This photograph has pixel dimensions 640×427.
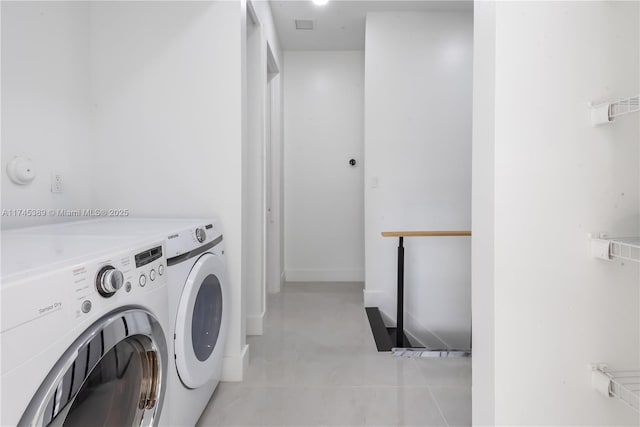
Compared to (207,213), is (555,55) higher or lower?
higher

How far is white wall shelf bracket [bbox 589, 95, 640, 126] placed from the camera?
0.92 metres

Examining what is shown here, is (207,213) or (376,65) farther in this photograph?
(376,65)

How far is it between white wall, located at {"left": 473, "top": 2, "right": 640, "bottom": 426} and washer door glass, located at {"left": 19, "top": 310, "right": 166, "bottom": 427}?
3.23 ft

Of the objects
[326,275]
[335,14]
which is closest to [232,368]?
[326,275]

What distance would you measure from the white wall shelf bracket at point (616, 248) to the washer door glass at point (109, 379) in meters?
1.24

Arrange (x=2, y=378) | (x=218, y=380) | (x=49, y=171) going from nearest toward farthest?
(x=2, y=378), (x=49, y=171), (x=218, y=380)

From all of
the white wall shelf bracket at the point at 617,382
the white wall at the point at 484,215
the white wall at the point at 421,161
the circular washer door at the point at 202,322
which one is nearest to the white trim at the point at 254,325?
the circular washer door at the point at 202,322

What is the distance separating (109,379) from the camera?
0.89 metres

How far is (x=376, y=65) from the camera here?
313cm

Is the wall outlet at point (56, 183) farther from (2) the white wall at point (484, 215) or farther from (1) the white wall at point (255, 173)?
(2) the white wall at point (484, 215)

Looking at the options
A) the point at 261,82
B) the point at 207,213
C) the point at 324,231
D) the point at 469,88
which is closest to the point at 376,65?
the point at 469,88

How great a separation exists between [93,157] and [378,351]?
6.45 feet

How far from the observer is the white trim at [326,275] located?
4020 millimetres

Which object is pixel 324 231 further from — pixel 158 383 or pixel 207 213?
pixel 158 383
